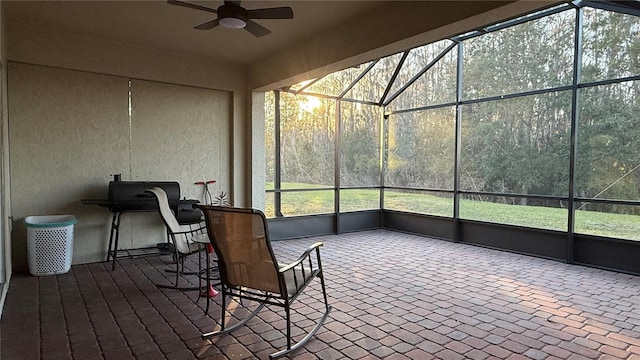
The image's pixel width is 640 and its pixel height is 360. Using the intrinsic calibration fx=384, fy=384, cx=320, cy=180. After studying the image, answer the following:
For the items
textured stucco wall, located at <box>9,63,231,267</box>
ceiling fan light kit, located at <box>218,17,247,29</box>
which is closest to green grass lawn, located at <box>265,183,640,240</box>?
textured stucco wall, located at <box>9,63,231,267</box>

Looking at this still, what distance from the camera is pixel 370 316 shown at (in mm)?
3295

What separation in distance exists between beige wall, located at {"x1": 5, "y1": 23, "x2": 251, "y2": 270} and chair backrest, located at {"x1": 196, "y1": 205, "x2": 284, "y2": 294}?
3.03m

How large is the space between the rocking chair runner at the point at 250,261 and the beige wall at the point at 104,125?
3.02 meters

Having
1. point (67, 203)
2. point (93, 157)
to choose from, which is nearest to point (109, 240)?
point (67, 203)

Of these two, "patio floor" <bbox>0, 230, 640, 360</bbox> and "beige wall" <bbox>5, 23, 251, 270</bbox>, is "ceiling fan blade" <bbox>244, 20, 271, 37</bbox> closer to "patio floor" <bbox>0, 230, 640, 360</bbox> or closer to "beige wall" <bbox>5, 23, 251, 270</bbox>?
"beige wall" <bbox>5, 23, 251, 270</bbox>

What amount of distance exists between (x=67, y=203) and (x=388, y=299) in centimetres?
408

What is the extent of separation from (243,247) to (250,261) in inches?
4.5

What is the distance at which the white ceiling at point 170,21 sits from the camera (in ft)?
12.6

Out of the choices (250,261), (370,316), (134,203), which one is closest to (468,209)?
(370,316)

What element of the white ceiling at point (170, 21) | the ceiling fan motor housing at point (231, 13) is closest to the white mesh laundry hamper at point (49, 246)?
the white ceiling at point (170, 21)

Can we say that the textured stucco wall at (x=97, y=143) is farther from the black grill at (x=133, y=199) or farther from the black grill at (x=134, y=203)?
the black grill at (x=133, y=199)

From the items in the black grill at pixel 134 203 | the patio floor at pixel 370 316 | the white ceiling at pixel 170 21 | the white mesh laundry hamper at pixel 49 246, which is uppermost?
the white ceiling at pixel 170 21

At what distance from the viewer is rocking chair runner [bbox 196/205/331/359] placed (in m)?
2.63

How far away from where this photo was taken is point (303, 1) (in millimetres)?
3744
